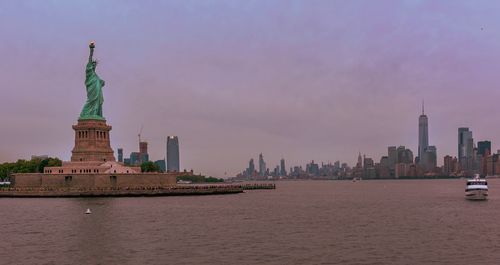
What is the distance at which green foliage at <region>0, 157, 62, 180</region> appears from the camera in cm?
17296

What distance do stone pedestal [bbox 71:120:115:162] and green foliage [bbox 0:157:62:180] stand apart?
78.9 ft

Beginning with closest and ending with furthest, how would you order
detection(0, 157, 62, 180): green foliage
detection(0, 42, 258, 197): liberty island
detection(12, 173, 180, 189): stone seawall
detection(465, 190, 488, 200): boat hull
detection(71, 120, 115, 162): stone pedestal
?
1. detection(465, 190, 488, 200): boat hull
2. detection(0, 42, 258, 197): liberty island
3. detection(12, 173, 180, 189): stone seawall
4. detection(71, 120, 115, 162): stone pedestal
5. detection(0, 157, 62, 180): green foliage

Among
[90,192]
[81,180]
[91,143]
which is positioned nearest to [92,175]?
[81,180]

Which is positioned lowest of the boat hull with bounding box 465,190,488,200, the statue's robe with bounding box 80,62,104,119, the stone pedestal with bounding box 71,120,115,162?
the boat hull with bounding box 465,190,488,200

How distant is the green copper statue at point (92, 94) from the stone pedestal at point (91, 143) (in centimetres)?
222

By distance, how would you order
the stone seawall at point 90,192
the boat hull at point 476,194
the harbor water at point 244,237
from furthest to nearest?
the boat hull at point 476,194
the stone seawall at point 90,192
the harbor water at point 244,237

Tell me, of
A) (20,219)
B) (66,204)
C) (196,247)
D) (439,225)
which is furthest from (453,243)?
(66,204)

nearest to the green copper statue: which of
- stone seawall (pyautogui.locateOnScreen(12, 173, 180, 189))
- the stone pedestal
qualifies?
the stone pedestal

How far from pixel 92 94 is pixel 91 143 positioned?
40.1ft

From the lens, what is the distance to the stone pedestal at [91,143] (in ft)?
482

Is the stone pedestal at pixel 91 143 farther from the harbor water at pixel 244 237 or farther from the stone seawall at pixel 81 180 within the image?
the harbor water at pixel 244 237

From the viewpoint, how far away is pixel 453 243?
6041cm

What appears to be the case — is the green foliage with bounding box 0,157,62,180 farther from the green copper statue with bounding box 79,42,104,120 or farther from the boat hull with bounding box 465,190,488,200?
the boat hull with bounding box 465,190,488,200

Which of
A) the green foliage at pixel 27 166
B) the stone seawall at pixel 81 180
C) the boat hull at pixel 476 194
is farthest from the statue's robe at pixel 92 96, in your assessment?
the boat hull at pixel 476 194
